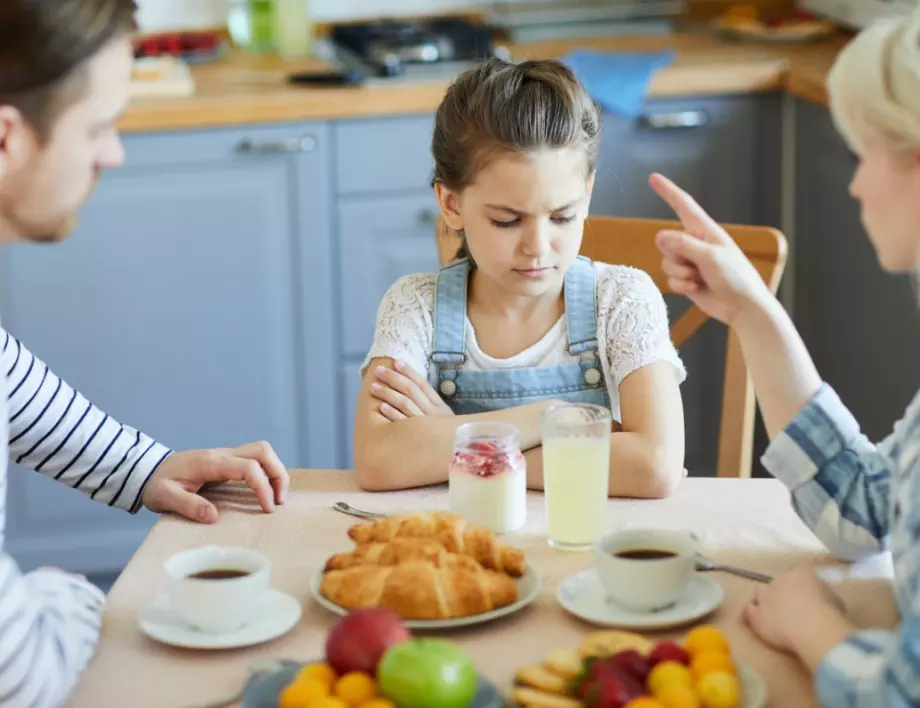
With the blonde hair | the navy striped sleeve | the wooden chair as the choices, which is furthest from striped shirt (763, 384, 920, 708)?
the navy striped sleeve

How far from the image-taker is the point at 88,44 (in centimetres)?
114

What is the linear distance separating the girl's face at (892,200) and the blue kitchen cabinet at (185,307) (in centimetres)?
187

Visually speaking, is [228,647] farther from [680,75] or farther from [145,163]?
[680,75]

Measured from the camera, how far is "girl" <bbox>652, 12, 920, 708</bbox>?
1052 mm

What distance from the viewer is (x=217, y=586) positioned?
3.84ft

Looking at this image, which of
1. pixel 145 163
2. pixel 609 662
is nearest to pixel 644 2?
pixel 145 163

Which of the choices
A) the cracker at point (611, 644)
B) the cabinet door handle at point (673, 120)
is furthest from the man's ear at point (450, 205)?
the cabinet door handle at point (673, 120)

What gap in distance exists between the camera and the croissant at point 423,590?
119 centimetres

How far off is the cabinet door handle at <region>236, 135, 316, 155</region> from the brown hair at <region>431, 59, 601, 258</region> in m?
1.06

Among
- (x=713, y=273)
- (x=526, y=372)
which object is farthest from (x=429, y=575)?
(x=526, y=372)

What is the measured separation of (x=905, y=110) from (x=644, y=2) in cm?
247

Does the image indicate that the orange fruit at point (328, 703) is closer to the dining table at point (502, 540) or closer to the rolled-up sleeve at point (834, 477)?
the dining table at point (502, 540)

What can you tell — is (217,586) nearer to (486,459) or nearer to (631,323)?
(486,459)

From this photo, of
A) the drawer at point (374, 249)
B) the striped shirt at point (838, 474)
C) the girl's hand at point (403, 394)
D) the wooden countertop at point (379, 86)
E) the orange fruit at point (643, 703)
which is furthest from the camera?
the drawer at point (374, 249)
